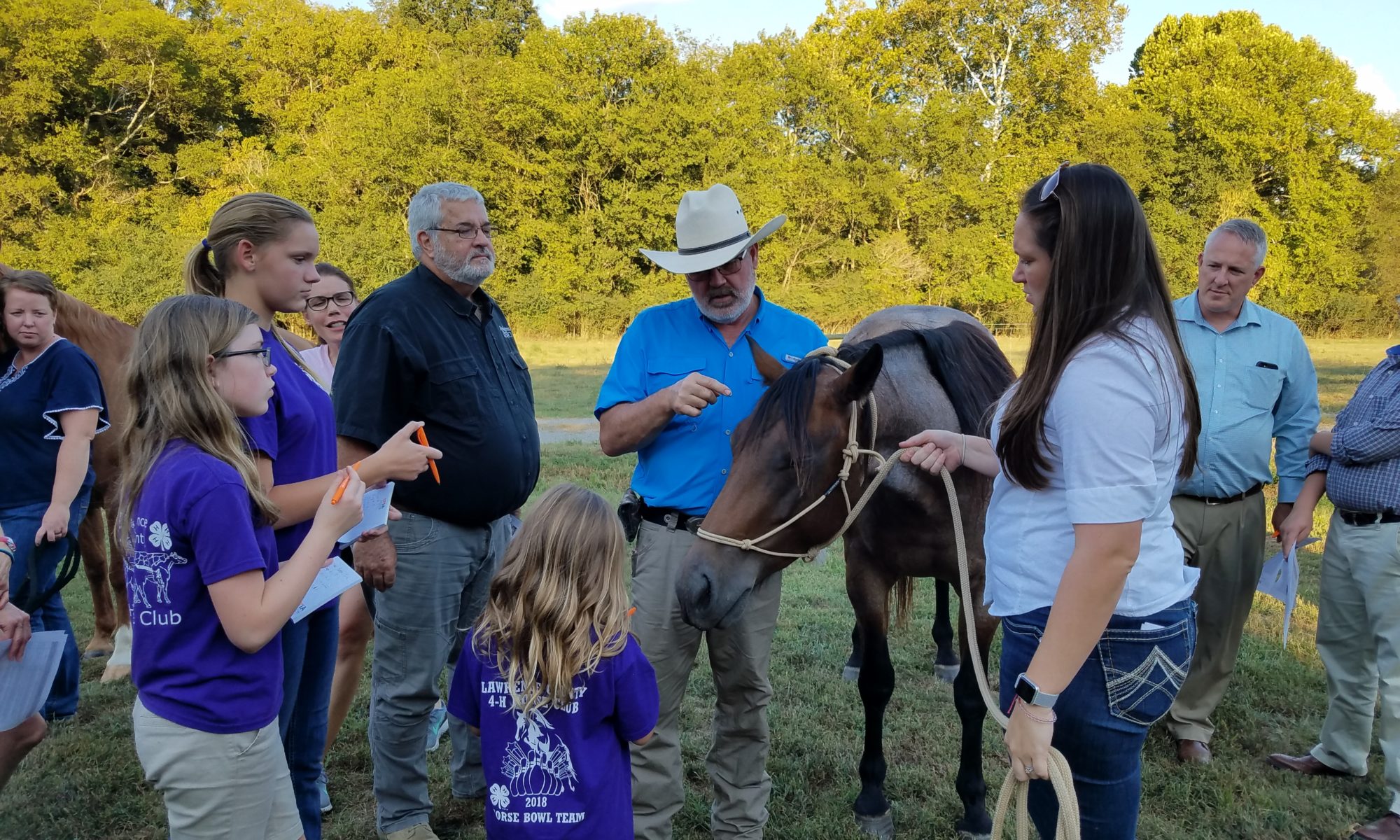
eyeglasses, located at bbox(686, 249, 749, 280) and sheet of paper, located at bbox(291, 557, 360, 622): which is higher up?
eyeglasses, located at bbox(686, 249, 749, 280)

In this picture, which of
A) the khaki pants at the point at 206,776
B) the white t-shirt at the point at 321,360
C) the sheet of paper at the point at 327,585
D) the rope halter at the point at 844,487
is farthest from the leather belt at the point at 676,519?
the white t-shirt at the point at 321,360

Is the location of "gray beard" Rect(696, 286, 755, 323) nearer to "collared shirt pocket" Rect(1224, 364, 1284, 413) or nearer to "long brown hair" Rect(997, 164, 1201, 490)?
"long brown hair" Rect(997, 164, 1201, 490)

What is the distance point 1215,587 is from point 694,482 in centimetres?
293

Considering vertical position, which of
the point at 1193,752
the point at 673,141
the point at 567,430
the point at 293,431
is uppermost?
the point at 673,141

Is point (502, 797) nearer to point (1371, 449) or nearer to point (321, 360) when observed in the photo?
point (321, 360)

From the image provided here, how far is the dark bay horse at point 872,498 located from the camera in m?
2.59

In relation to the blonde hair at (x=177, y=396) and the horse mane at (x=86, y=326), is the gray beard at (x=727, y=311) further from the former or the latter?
the horse mane at (x=86, y=326)

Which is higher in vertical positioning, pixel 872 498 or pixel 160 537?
pixel 160 537

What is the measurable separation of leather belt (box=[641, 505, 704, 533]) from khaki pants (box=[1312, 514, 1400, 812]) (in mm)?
2940

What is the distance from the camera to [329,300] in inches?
176

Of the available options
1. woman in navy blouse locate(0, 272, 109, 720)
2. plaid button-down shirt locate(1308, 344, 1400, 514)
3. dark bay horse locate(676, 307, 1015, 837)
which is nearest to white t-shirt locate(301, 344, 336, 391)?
woman in navy blouse locate(0, 272, 109, 720)

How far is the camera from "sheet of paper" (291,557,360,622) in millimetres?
2268

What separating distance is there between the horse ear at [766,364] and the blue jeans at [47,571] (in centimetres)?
320

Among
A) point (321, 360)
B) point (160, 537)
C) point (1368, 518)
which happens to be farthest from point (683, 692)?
point (1368, 518)
